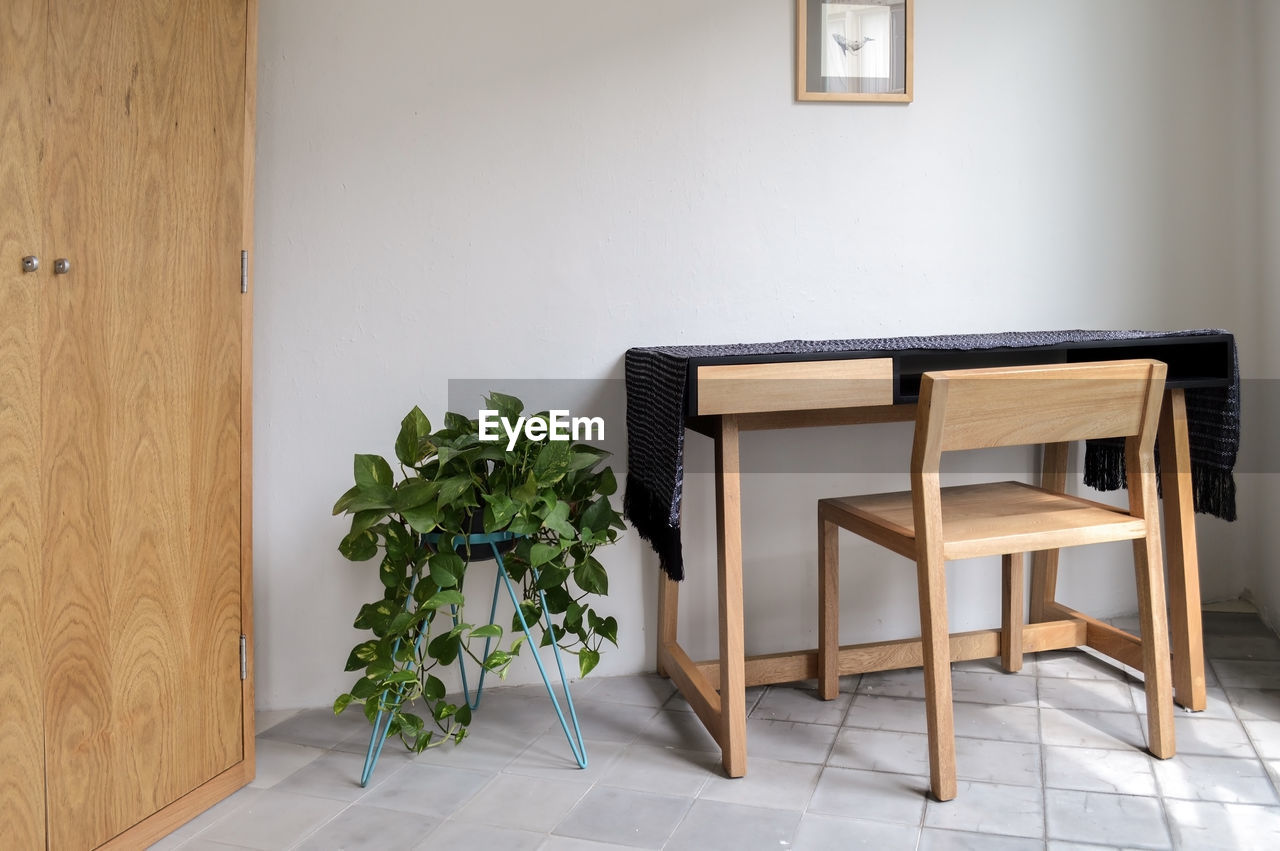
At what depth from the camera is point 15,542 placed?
1352 millimetres

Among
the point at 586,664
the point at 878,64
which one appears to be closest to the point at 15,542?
the point at 586,664

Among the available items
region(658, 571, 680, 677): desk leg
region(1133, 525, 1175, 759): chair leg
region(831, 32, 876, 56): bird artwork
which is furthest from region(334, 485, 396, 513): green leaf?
region(831, 32, 876, 56): bird artwork

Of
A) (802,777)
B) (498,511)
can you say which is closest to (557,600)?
(498,511)

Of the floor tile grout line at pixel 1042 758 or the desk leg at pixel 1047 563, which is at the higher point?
the desk leg at pixel 1047 563

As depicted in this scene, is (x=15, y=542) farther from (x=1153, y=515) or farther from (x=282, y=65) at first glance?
(x=1153, y=515)

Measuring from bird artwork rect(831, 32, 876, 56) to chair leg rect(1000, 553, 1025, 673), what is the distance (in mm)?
1258

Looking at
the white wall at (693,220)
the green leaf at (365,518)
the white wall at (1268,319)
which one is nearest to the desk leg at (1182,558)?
the white wall at (693,220)

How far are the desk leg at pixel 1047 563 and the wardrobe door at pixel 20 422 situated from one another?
7.10 ft

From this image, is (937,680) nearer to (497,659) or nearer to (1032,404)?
(1032,404)

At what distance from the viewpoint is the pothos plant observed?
1.78 meters

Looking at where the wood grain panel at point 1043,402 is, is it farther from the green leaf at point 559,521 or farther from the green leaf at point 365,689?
the green leaf at point 365,689

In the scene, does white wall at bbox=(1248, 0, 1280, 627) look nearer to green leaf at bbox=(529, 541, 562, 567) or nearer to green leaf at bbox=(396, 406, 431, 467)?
green leaf at bbox=(529, 541, 562, 567)

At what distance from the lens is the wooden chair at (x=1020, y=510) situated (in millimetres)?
1681

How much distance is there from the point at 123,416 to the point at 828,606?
1442mm
